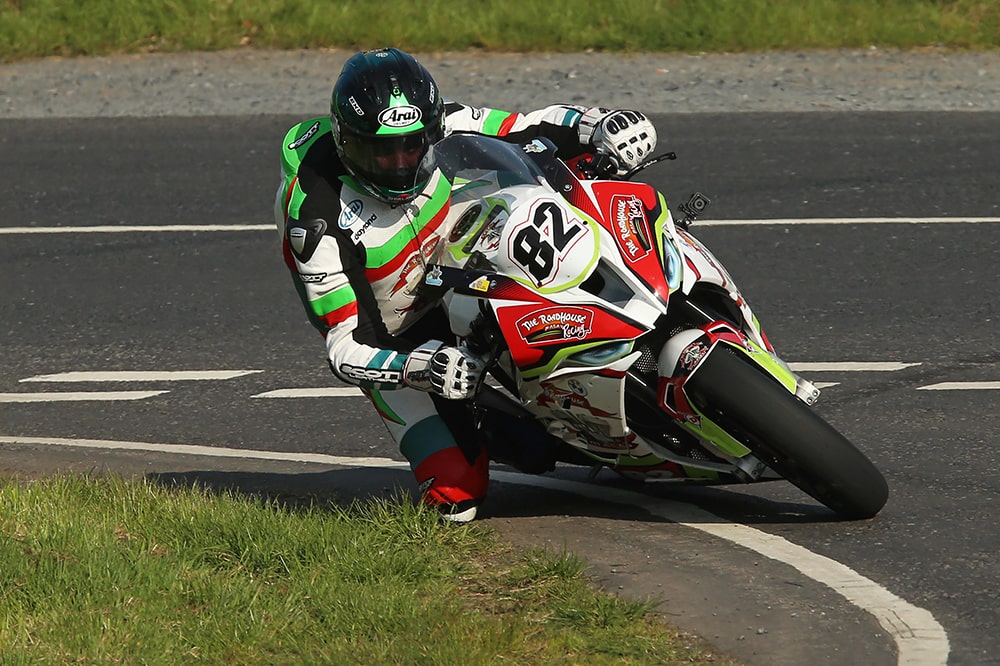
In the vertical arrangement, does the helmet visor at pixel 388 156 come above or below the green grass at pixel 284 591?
above

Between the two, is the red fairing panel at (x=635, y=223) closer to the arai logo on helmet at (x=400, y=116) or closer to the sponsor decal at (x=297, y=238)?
the arai logo on helmet at (x=400, y=116)

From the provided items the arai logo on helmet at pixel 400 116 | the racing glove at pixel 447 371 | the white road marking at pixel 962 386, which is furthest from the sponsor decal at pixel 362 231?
the white road marking at pixel 962 386

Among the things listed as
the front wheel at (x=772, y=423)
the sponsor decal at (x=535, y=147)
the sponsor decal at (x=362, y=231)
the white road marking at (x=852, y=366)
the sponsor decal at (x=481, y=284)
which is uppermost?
the sponsor decal at (x=535, y=147)

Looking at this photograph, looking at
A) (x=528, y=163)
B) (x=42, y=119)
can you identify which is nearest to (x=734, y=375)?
(x=528, y=163)

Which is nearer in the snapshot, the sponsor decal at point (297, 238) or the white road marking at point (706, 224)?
the sponsor decal at point (297, 238)

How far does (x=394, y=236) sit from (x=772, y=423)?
54.2 inches

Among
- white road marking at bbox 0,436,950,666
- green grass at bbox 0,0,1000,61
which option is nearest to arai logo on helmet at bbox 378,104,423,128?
white road marking at bbox 0,436,950,666

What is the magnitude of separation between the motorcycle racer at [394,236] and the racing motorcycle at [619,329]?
0.14m

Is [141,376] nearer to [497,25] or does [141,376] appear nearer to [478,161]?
[478,161]

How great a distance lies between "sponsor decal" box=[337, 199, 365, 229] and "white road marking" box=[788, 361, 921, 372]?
8.78 feet

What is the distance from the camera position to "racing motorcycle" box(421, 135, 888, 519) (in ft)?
15.9

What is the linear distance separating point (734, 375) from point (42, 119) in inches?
368

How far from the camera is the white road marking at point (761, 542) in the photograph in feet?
14.5

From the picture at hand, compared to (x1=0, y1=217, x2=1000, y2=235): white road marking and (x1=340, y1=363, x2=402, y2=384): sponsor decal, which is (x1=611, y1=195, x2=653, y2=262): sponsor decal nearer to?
(x1=340, y1=363, x2=402, y2=384): sponsor decal
